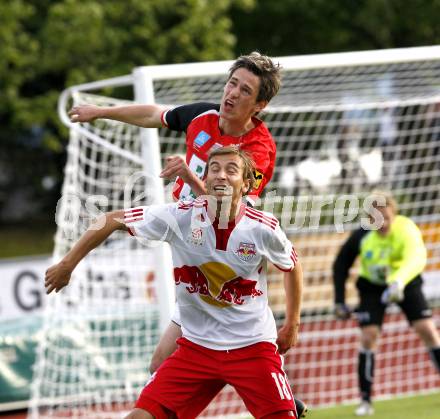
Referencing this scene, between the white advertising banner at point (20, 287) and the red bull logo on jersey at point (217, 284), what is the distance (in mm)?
7085

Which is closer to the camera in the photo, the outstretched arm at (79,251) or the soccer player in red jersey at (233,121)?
the outstretched arm at (79,251)

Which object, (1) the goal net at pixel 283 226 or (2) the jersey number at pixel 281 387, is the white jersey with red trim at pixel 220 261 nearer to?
(2) the jersey number at pixel 281 387

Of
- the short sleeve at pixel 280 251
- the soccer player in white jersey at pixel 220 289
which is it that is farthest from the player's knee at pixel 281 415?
the short sleeve at pixel 280 251

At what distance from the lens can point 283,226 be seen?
979 cm

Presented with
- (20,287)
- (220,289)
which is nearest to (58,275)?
(220,289)

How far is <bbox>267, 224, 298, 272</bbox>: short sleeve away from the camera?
4824mm

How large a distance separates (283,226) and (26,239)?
13.3 m

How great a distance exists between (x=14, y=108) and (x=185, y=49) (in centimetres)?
353

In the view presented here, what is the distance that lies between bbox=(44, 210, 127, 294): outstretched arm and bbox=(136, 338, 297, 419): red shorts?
665mm

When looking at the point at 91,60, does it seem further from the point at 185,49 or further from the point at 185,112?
the point at 185,112

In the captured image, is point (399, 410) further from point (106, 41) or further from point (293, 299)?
point (106, 41)

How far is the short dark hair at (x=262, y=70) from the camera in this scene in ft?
17.0

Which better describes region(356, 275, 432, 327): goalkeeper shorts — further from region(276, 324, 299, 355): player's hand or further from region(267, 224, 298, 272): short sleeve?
region(267, 224, 298, 272): short sleeve

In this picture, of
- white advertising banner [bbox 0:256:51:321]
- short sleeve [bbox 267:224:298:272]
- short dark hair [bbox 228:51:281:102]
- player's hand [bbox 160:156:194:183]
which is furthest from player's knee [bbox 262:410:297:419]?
white advertising banner [bbox 0:256:51:321]
